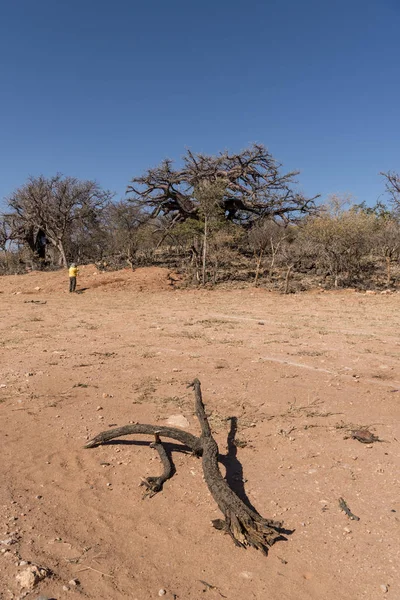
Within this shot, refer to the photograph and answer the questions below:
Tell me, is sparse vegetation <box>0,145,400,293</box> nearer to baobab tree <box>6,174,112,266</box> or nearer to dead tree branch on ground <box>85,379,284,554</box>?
baobab tree <box>6,174,112,266</box>

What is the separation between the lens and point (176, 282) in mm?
19656

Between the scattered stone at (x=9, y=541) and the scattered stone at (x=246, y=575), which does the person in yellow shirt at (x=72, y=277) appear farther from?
the scattered stone at (x=246, y=575)

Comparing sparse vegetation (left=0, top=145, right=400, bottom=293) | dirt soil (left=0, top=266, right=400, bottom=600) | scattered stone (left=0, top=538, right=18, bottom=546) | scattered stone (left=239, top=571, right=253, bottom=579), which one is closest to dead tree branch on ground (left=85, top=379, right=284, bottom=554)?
dirt soil (left=0, top=266, right=400, bottom=600)

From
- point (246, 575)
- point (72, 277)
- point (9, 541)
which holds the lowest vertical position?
point (246, 575)

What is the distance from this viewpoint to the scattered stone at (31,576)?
7.40 feet

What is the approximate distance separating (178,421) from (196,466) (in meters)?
0.85

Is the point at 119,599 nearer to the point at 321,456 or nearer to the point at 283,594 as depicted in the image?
the point at 283,594

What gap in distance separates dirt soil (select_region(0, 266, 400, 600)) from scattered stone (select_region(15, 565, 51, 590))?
4cm

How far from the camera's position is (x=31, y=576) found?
2.29 meters

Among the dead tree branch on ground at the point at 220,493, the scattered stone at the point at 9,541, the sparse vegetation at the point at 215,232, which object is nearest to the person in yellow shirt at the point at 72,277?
the sparse vegetation at the point at 215,232

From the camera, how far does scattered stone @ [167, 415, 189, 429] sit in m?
4.46

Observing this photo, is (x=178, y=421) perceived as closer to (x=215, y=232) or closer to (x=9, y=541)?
(x=9, y=541)

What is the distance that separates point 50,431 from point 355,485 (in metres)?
3.02

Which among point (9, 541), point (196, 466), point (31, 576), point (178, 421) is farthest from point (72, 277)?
point (31, 576)
